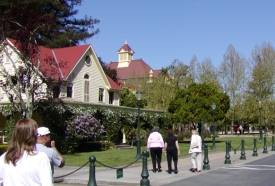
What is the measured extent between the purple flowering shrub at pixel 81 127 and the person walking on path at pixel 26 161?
2144cm

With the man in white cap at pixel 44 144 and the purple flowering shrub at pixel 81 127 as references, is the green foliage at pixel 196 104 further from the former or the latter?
the man in white cap at pixel 44 144

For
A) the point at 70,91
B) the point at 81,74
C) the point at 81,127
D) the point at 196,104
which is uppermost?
the point at 81,74

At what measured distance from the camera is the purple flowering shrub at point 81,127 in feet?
82.2

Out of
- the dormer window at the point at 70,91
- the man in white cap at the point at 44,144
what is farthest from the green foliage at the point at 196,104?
the man in white cap at the point at 44,144

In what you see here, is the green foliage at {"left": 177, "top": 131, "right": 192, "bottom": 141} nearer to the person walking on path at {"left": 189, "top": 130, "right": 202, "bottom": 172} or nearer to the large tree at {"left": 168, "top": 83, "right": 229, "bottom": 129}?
the large tree at {"left": 168, "top": 83, "right": 229, "bottom": 129}

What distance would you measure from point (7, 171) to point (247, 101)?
55.4m

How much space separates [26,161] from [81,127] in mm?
21897

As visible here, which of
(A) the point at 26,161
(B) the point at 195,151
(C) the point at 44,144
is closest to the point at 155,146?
(B) the point at 195,151

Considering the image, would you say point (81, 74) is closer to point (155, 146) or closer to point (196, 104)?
point (196, 104)

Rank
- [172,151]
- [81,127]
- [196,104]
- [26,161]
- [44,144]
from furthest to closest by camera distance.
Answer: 1. [196,104]
2. [81,127]
3. [172,151]
4. [44,144]
5. [26,161]

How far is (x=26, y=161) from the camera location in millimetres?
3631

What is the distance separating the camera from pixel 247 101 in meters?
56.6

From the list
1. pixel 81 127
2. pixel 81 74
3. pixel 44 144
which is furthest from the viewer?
pixel 81 74

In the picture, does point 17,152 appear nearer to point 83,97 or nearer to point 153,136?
point 153,136
